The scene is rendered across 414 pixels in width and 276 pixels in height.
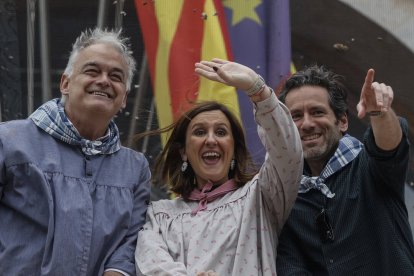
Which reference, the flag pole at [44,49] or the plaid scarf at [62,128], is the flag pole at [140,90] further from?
the plaid scarf at [62,128]

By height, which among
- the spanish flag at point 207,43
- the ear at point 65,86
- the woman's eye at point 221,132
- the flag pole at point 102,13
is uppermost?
the flag pole at point 102,13

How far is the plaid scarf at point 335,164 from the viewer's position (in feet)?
7.80

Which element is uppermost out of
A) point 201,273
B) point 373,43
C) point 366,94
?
point 373,43

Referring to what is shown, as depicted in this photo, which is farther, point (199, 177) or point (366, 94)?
point (199, 177)

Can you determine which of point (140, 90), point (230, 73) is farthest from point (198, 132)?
point (140, 90)

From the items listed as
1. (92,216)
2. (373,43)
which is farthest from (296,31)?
(92,216)

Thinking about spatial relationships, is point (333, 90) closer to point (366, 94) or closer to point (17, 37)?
point (366, 94)

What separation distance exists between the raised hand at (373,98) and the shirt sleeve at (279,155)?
214 mm

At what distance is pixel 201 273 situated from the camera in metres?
2.10

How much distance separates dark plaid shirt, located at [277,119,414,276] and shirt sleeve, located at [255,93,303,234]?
0.12m

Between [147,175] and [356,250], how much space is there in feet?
2.44

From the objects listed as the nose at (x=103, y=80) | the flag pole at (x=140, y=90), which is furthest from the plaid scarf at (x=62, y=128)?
the flag pole at (x=140, y=90)

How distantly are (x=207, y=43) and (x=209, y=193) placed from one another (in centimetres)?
132

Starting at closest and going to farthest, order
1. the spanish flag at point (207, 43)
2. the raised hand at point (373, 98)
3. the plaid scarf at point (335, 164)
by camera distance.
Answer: the raised hand at point (373, 98)
the plaid scarf at point (335, 164)
the spanish flag at point (207, 43)
